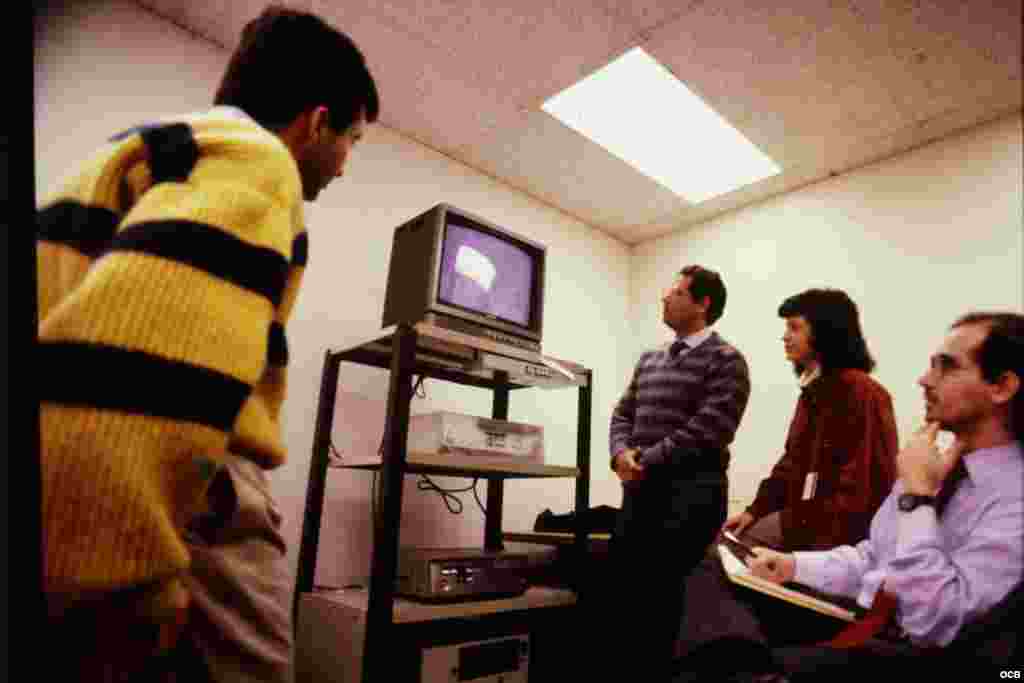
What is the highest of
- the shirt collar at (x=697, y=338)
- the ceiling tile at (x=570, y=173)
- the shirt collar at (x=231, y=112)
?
the ceiling tile at (x=570, y=173)

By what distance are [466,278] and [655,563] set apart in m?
1.09

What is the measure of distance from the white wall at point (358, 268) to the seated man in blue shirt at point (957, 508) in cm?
153

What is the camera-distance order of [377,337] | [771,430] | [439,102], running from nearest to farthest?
[377,337] < [439,102] < [771,430]

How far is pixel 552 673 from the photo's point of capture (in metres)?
1.85

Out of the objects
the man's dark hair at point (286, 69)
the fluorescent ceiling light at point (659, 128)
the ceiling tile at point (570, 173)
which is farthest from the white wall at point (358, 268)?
the man's dark hair at point (286, 69)

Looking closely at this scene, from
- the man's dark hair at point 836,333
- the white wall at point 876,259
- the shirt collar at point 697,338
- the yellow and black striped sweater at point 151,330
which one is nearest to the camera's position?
the yellow and black striped sweater at point 151,330

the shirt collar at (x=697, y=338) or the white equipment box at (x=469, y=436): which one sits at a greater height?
the shirt collar at (x=697, y=338)

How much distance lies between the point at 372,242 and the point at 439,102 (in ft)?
2.04

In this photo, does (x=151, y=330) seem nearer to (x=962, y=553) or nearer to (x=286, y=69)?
(x=286, y=69)

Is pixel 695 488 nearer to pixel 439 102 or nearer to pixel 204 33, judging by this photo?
pixel 439 102

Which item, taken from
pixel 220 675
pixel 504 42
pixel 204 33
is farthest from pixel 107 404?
pixel 204 33

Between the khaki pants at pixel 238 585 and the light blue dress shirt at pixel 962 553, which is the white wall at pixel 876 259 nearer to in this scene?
the light blue dress shirt at pixel 962 553

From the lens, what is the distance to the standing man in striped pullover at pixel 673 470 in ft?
5.86

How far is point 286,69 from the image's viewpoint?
0.68 metres
